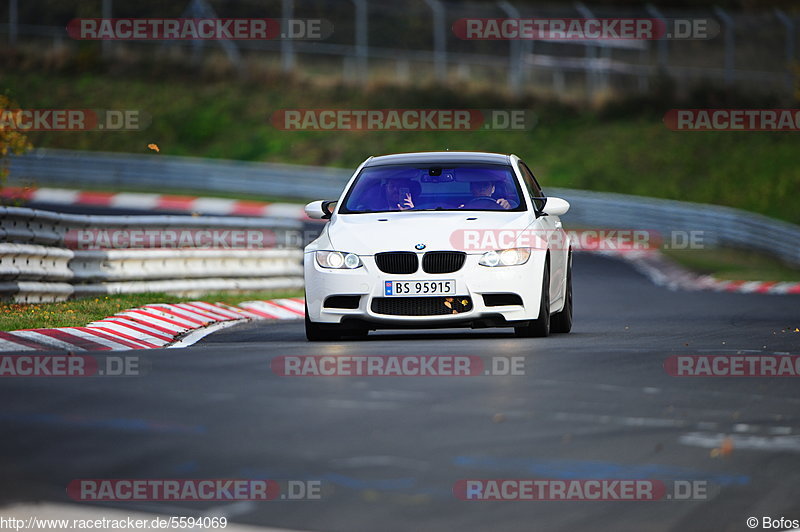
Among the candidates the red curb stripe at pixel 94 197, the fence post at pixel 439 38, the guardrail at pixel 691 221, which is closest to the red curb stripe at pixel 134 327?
the guardrail at pixel 691 221

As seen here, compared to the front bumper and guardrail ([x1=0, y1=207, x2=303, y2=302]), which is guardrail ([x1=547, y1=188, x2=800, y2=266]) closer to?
guardrail ([x1=0, y1=207, x2=303, y2=302])

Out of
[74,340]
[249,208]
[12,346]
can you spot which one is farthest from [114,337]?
[249,208]

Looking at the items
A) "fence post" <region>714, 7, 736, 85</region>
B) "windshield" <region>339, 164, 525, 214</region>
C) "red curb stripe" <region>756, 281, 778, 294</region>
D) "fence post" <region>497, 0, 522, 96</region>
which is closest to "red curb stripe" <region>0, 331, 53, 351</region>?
"windshield" <region>339, 164, 525, 214</region>

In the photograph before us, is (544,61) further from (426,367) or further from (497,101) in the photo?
(426,367)

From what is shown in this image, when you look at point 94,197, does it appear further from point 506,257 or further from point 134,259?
point 506,257

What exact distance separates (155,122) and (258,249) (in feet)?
93.7

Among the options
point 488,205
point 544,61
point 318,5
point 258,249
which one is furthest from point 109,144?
point 488,205

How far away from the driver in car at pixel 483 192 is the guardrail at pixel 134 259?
4594 millimetres

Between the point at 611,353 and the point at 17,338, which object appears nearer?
the point at 611,353

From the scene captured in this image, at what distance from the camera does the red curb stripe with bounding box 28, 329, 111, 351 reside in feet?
37.7

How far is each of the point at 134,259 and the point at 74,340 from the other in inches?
216

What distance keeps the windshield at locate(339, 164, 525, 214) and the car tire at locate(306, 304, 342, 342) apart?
114 centimetres

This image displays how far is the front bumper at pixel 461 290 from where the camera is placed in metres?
11.6

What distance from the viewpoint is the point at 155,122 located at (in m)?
47.7
